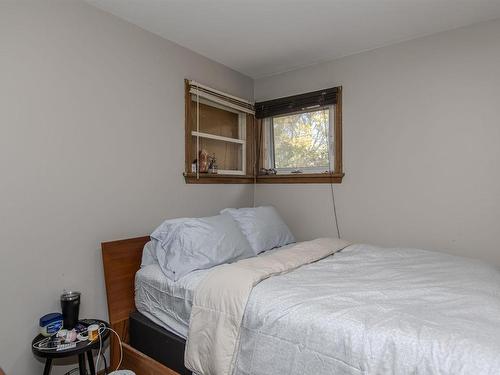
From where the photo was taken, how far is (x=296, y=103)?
309 cm

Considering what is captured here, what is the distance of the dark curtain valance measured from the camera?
2.89 m

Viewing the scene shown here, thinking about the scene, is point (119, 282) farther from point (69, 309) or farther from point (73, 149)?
point (73, 149)

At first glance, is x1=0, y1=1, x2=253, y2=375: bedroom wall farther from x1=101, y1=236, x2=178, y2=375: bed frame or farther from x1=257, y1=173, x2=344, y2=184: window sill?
x1=257, y1=173, x2=344, y2=184: window sill

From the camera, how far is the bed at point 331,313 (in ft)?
3.51

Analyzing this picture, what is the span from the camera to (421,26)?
2.32 metres

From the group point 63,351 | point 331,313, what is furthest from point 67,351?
point 331,313

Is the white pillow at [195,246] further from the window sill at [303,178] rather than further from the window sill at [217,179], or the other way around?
the window sill at [303,178]

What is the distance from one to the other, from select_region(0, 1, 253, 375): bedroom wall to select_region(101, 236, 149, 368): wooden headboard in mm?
99

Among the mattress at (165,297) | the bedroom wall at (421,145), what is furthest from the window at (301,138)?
the mattress at (165,297)

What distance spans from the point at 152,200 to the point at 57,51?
3.75ft

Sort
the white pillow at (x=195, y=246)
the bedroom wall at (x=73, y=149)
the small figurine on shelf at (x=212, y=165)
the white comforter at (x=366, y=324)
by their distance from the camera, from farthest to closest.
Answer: the small figurine on shelf at (x=212, y=165)
the white pillow at (x=195, y=246)
the bedroom wall at (x=73, y=149)
the white comforter at (x=366, y=324)

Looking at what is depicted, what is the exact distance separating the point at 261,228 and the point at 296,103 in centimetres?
137

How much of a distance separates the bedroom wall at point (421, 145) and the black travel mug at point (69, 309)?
81.3 inches

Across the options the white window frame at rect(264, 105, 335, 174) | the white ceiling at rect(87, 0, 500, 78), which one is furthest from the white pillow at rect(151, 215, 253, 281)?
the white ceiling at rect(87, 0, 500, 78)
